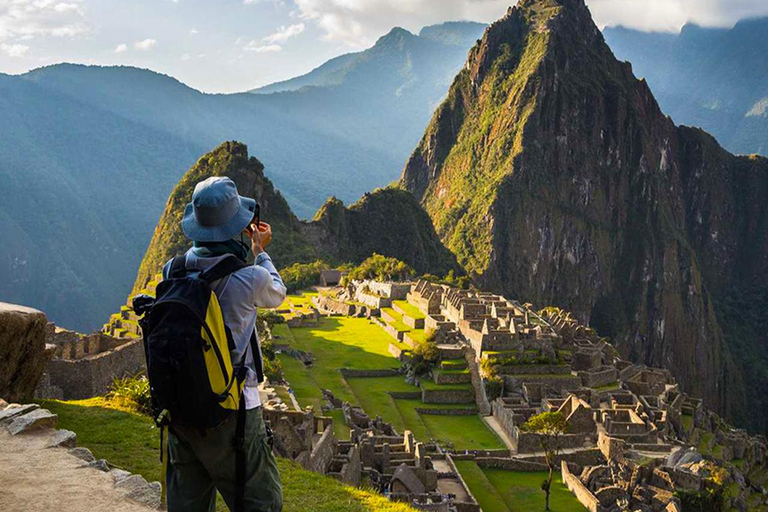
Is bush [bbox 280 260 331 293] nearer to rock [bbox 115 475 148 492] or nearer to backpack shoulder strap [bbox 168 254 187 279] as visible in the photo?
rock [bbox 115 475 148 492]

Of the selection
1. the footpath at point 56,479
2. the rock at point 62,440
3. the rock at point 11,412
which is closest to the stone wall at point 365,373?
the rock at point 11,412

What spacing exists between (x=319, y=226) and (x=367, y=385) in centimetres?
7206

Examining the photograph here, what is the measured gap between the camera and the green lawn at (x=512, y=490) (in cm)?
2628

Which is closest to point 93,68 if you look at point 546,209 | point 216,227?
point 546,209

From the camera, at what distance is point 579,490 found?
2761 cm

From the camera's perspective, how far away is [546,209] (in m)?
144

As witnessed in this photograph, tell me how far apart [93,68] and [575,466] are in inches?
5951

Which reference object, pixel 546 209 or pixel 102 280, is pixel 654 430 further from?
pixel 546 209

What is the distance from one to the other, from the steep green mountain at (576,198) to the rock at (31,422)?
119 metres

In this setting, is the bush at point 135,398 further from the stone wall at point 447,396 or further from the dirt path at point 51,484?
the stone wall at point 447,396

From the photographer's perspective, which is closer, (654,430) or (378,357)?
(654,430)

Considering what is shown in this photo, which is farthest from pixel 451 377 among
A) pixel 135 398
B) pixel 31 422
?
pixel 31 422

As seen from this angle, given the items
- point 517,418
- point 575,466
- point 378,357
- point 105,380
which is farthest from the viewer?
point 378,357

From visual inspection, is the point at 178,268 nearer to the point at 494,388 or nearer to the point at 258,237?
the point at 258,237
